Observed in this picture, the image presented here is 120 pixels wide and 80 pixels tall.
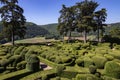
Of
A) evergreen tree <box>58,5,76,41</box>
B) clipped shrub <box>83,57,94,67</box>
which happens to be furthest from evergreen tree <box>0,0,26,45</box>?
clipped shrub <box>83,57,94,67</box>

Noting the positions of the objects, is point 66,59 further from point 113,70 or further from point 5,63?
point 113,70

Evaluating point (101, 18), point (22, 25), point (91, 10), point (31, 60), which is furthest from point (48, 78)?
point (101, 18)

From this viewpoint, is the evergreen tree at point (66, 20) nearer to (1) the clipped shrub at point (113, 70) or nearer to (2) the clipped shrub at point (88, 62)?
(2) the clipped shrub at point (88, 62)

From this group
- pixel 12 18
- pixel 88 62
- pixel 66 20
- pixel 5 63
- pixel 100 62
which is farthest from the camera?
pixel 66 20

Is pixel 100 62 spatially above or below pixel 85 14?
below

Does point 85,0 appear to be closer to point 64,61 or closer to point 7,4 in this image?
point 7,4

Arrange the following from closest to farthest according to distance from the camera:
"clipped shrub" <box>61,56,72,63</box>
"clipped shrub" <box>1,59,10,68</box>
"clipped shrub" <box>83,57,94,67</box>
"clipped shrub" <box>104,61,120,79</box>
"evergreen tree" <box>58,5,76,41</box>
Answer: "clipped shrub" <box>104,61,120,79</box> → "clipped shrub" <box>83,57,94,67</box> → "clipped shrub" <box>61,56,72,63</box> → "clipped shrub" <box>1,59,10,68</box> → "evergreen tree" <box>58,5,76,41</box>

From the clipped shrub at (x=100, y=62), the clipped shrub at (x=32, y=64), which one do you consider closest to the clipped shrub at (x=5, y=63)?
the clipped shrub at (x=32, y=64)

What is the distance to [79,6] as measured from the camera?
55.7m

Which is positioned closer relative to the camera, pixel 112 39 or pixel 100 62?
pixel 100 62

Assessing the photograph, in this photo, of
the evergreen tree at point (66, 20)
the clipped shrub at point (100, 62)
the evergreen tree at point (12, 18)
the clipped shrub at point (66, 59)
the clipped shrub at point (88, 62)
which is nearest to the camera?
the clipped shrub at point (100, 62)

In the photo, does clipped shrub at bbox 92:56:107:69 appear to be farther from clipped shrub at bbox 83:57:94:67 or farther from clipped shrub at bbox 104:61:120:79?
clipped shrub at bbox 104:61:120:79

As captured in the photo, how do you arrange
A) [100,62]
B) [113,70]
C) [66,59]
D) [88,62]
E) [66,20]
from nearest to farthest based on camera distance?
1. [113,70]
2. [100,62]
3. [88,62]
4. [66,59]
5. [66,20]

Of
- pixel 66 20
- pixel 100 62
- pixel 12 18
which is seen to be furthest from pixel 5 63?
pixel 66 20
